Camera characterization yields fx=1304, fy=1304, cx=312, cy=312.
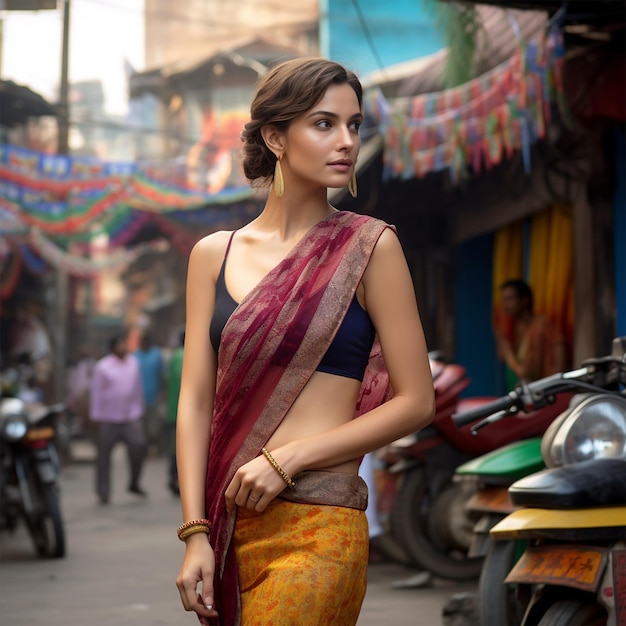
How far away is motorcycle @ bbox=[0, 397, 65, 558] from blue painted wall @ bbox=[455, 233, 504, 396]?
5172 mm

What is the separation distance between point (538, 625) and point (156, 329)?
4866 cm

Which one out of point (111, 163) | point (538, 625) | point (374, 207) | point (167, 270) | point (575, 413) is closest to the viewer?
point (538, 625)

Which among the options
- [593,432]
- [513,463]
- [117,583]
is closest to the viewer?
[593,432]

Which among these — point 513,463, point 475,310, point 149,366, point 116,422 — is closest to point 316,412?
point 513,463

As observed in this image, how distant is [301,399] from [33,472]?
700 cm

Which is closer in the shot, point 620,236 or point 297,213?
point 297,213

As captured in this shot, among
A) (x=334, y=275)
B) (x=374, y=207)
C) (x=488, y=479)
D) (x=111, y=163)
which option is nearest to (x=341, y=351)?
(x=334, y=275)

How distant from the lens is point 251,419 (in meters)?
2.66

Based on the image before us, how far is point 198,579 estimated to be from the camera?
8.52ft

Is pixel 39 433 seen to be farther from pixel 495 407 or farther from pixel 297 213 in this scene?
pixel 297 213

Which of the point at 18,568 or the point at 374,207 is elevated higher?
the point at 374,207

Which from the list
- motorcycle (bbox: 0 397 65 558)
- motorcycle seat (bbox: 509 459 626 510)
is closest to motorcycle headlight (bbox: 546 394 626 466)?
motorcycle seat (bbox: 509 459 626 510)

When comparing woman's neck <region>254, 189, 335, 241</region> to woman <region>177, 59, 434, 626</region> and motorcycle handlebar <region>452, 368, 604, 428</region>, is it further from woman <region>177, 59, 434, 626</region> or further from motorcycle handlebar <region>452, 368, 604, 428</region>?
motorcycle handlebar <region>452, 368, 604, 428</region>

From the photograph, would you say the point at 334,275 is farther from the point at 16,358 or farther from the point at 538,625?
the point at 16,358
